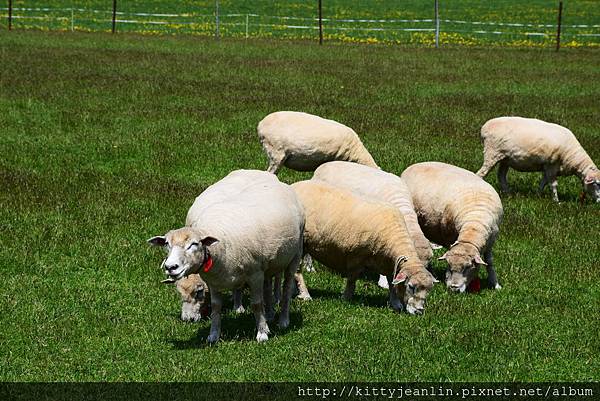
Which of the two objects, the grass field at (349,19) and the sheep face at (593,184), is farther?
the grass field at (349,19)

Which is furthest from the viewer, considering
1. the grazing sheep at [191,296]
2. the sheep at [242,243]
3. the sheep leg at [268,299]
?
the sheep leg at [268,299]

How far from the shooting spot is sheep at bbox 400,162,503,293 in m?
10.2

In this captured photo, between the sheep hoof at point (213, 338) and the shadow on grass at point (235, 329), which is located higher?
the sheep hoof at point (213, 338)

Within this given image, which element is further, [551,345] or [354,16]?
[354,16]

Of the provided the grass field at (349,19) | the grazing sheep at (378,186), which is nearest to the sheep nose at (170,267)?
the grazing sheep at (378,186)

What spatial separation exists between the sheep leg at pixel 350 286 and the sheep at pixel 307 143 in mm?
4314

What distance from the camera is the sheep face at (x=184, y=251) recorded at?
738 cm

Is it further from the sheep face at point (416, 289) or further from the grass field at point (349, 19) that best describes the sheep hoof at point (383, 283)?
the grass field at point (349, 19)

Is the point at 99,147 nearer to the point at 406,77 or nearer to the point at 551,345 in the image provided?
the point at 551,345

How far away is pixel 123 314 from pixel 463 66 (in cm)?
2373

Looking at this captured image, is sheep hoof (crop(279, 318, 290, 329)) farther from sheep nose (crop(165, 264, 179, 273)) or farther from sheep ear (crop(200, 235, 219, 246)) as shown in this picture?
sheep nose (crop(165, 264, 179, 273))

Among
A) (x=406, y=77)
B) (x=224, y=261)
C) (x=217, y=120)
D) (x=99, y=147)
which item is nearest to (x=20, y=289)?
(x=224, y=261)

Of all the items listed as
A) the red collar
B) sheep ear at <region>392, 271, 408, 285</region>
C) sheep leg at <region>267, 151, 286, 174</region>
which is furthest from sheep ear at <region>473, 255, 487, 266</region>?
sheep leg at <region>267, 151, 286, 174</region>

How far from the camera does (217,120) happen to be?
2008 cm
